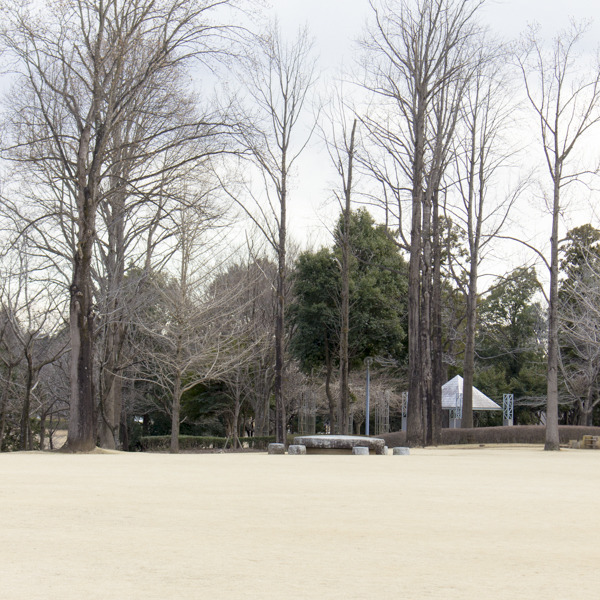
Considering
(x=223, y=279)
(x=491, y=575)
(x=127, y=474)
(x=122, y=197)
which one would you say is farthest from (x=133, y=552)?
(x=223, y=279)

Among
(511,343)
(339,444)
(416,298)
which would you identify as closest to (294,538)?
(339,444)

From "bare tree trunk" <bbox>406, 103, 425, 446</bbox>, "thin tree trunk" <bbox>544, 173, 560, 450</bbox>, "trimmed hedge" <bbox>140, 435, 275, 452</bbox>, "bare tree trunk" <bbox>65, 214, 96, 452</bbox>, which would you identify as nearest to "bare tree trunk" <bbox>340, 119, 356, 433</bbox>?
"bare tree trunk" <bbox>406, 103, 425, 446</bbox>

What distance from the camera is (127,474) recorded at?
12766mm

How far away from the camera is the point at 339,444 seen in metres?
21.4

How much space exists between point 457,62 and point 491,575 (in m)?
25.9

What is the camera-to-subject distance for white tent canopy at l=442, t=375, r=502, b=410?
43562mm

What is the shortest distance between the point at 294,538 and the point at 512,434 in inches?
1111

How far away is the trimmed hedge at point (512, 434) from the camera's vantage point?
32.6 meters

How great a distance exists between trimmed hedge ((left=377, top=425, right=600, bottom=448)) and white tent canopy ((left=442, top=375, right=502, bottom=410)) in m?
8.96

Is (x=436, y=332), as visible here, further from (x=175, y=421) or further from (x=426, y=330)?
(x=175, y=421)

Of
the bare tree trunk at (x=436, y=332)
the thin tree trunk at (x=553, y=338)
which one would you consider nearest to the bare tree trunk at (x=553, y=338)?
the thin tree trunk at (x=553, y=338)

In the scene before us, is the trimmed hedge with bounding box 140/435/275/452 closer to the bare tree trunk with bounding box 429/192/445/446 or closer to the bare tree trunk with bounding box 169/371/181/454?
the bare tree trunk with bounding box 169/371/181/454

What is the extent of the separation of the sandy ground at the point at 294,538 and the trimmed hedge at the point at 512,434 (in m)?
21.2

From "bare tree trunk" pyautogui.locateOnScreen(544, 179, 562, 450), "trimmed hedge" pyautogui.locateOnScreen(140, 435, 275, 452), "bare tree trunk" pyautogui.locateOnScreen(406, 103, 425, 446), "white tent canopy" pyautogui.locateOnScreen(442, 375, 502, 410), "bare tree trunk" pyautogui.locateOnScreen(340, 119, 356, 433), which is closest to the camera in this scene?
"bare tree trunk" pyautogui.locateOnScreen(544, 179, 562, 450)
